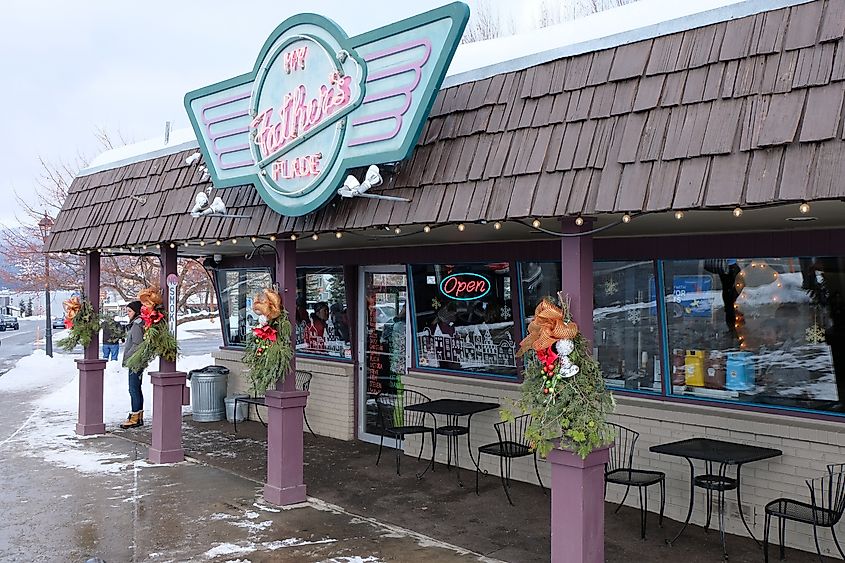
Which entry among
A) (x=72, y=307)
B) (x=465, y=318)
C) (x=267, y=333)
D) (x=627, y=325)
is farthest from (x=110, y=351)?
(x=627, y=325)

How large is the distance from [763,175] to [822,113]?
385 millimetres

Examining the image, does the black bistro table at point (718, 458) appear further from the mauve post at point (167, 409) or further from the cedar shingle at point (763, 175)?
the mauve post at point (167, 409)

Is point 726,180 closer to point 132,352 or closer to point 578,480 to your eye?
point 578,480

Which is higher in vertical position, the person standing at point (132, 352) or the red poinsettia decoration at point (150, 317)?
the red poinsettia decoration at point (150, 317)

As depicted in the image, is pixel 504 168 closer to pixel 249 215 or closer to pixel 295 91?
pixel 295 91

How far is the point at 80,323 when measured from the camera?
418 inches

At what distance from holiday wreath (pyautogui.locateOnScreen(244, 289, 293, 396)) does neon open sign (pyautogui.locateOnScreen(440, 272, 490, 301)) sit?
2405mm

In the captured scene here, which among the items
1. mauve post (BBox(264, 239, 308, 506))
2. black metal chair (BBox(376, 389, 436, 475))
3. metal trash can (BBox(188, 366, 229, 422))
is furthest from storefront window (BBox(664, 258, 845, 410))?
metal trash can (BBox(188, 366, 229, 422))

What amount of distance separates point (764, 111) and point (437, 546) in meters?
3.95

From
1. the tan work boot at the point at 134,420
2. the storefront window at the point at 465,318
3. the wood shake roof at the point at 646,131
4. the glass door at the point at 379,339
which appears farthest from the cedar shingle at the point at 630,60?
the tan work boot at the point at 134,420

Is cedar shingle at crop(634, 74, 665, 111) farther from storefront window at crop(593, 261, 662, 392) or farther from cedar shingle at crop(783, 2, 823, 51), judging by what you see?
storefront window at crop(593, 261, 662, 392)

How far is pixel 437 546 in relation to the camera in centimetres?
598

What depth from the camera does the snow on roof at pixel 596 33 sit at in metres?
4.32

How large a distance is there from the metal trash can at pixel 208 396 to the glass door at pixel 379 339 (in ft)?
9.38
